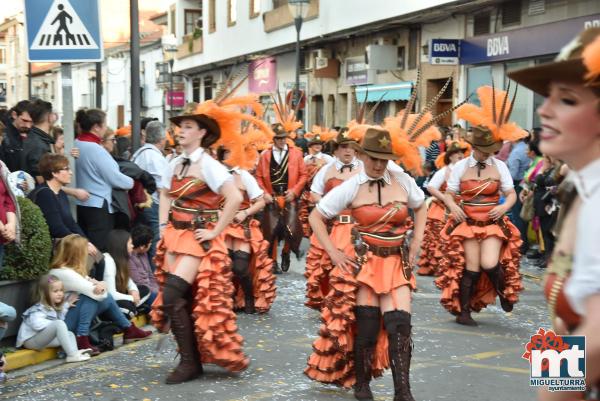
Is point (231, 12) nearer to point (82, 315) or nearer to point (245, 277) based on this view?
point (245, 277)

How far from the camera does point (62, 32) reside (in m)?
8.62

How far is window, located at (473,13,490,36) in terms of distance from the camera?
21.7 metres

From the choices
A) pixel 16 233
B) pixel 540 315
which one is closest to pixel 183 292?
pixel 16 233

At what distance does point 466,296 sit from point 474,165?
1.27m

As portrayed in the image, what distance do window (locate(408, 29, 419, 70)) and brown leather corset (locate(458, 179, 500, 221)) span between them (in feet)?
51.3

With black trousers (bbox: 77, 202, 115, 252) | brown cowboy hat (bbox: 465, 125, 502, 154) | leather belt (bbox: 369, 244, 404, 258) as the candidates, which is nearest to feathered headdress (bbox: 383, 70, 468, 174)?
leather belt (bbox: 369, 244, 404, 258)

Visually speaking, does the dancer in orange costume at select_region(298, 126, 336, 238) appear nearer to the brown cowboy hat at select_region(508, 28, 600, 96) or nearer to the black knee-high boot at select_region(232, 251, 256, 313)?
the black knee-high boot at select_region(232, 251, 256, 313)

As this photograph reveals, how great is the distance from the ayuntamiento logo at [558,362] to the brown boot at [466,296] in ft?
20.4

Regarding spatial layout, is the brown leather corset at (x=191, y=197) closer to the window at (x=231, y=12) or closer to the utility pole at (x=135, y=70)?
the utility pole at (x=135, y=70)

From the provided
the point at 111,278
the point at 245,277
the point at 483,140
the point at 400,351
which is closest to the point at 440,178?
the point at 483,140

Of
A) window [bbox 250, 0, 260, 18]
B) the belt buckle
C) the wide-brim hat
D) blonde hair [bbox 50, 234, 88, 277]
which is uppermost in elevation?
window [bbox 250, 0, 260, 18]

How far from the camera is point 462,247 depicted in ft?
32.0

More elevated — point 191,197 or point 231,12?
point 231,12

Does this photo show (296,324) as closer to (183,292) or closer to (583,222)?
(183,292)
